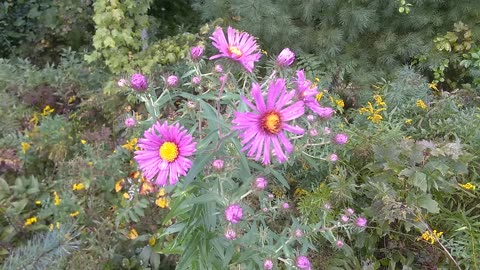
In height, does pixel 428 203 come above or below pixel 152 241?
above

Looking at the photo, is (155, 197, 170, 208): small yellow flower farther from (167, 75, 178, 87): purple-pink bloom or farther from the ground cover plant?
(167, 75, 178, 87): purple-pink bloom

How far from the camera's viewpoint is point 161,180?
1.01 metres

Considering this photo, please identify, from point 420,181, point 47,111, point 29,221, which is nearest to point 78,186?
point 29,221

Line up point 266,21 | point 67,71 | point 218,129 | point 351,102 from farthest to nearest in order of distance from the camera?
point 67,71 < point 266,21 < point 351,102 < point 218,129

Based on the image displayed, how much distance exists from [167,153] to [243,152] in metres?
0.20

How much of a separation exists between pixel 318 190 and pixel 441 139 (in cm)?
58

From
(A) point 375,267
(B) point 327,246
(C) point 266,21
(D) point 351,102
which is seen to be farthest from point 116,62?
(A) point 375,267

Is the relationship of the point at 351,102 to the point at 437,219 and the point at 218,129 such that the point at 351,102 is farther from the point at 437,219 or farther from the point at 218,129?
the point at 218,129

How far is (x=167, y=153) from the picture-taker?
1019 millimetres

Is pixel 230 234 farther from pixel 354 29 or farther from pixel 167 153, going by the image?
pixel 354 29

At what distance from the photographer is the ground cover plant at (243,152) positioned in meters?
1.15

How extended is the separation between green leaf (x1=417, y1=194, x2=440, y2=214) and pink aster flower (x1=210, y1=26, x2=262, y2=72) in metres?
0.93

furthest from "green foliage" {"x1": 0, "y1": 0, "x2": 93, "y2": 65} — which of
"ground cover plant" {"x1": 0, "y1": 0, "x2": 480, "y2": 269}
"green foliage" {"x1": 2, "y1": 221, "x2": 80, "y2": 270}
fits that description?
"green foliage" {"x1": 2, "y1": 221, "x2": 80, "y2": 270}

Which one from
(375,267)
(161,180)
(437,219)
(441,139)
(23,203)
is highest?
(161,180)
